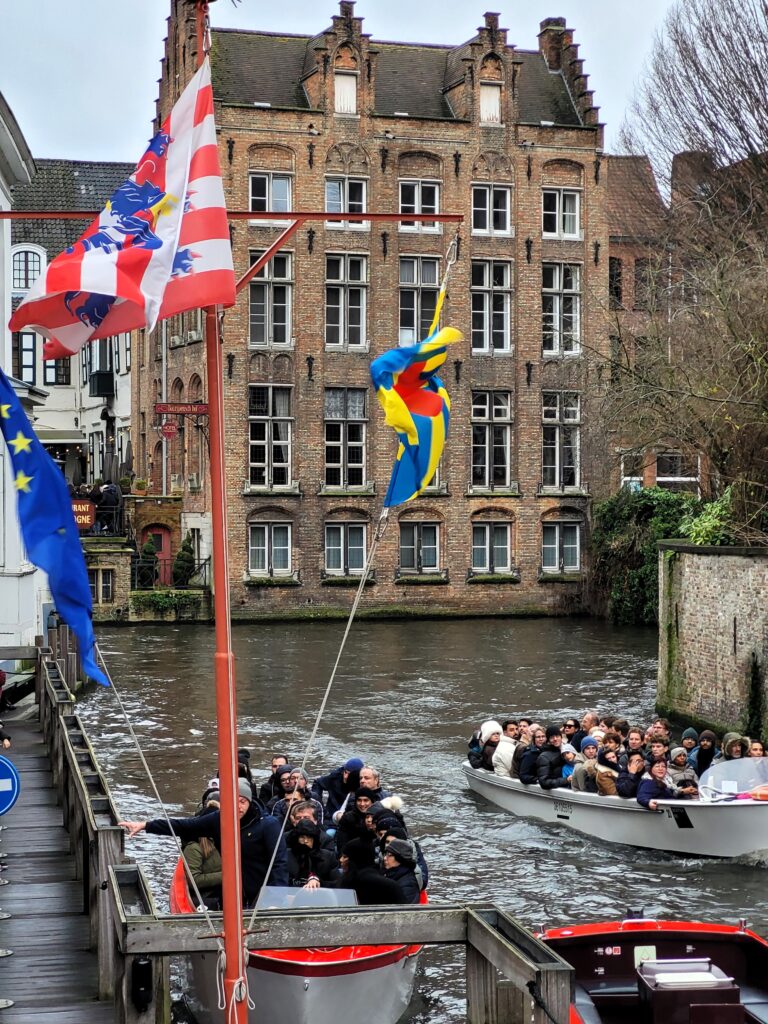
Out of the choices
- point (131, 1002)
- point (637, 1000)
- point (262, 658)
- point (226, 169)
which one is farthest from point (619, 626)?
point (131, 1002)

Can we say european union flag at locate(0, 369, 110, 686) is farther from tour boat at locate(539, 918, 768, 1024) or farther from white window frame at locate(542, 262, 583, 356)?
white window frame at locate(542, 262, 583, 356)

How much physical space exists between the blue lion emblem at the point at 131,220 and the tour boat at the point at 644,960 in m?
5.94

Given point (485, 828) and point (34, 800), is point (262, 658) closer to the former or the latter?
point (485, 828)

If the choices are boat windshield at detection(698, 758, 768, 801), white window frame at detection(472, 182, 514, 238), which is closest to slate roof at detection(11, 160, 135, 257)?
white window frame at detection(472, 182, 514, 238)

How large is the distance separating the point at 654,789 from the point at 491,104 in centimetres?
2856

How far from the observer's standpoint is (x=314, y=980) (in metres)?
9.20

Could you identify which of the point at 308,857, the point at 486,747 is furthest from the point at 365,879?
the point at 486,747

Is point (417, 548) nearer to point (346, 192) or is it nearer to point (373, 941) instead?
point (346, 192)

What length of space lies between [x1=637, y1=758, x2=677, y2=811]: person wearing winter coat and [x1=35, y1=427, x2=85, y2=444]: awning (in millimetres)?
36480

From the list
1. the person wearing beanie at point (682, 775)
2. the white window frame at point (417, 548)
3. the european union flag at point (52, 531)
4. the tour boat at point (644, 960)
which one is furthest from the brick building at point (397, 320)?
the european union flag at point (52, 531)

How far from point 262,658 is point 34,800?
1763 centimetres

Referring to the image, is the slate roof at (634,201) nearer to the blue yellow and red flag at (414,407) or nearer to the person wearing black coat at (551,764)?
the person wearing black coat at (551,764)

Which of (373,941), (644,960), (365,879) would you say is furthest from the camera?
(365,879)

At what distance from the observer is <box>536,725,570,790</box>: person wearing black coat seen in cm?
1672
